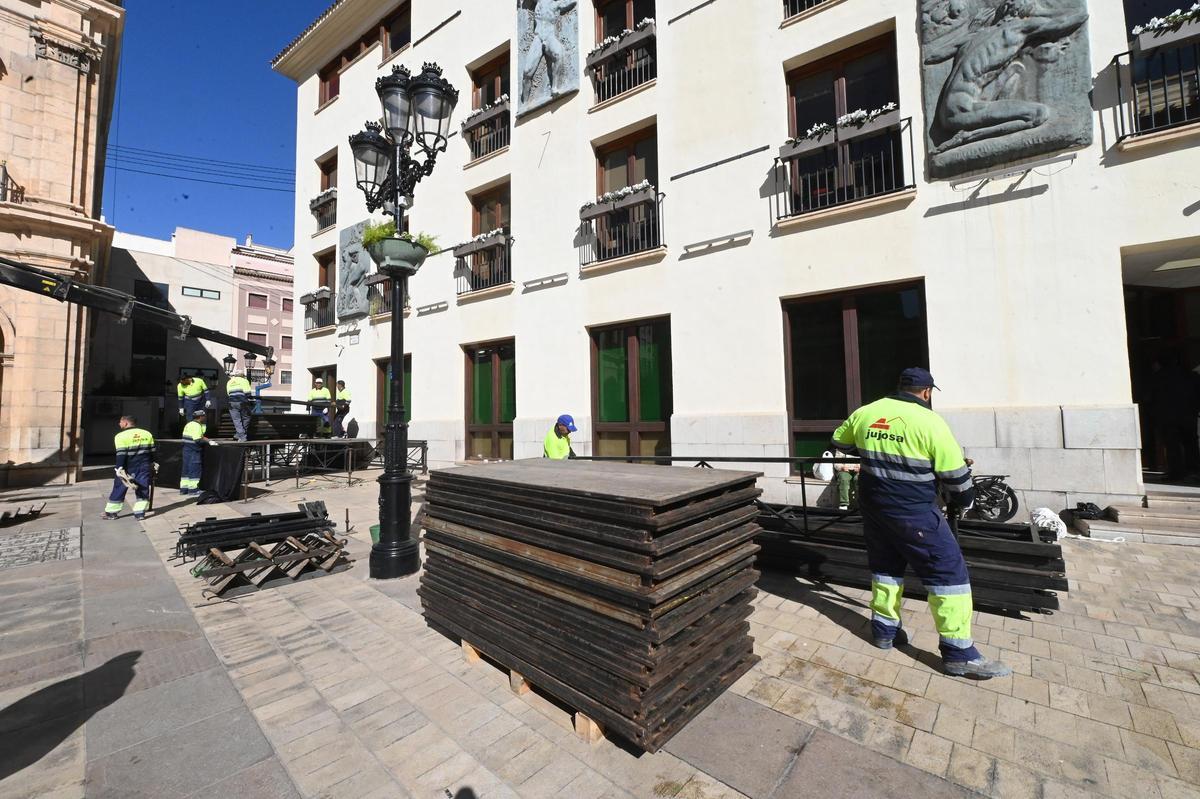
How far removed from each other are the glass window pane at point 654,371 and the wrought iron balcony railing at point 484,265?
4090 millimetres

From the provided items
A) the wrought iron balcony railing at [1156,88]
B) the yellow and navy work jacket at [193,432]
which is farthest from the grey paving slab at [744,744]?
the yellow and navy work jacket at [193,432]

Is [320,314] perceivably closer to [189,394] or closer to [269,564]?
[189,394]

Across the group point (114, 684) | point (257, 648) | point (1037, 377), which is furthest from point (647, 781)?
point (1037, 377)

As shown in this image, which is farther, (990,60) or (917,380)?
(990,60)

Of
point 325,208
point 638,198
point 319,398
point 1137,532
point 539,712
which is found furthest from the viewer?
point 325,208

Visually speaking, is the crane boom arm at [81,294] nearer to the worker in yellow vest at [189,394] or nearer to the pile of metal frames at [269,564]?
the worker in yellow vest at [189,394]

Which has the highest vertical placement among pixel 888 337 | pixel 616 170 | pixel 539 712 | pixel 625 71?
pixel 625 71

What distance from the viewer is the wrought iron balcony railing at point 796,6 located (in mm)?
8406

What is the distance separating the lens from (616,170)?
429 inches

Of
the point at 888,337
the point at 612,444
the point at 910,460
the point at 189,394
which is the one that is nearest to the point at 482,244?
the point at 612,444

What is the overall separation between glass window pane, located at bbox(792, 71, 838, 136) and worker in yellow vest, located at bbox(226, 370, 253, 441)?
1413 centimetres

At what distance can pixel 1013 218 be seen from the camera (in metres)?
6.65

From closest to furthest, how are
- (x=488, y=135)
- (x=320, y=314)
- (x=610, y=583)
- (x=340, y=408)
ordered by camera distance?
(x=610, y=583) → (x=488, y=135) → (x=340, y=408) → (x=320, y=314)

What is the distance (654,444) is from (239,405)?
426 inches
